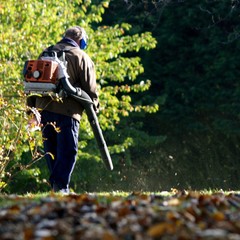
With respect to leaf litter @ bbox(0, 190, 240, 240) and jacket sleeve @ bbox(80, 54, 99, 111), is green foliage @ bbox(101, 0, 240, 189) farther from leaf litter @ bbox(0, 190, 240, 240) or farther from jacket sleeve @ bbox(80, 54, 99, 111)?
leaf litter @ bbox(0, 190, 240, 240)

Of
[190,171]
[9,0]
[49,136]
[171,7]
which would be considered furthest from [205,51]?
[49,136]

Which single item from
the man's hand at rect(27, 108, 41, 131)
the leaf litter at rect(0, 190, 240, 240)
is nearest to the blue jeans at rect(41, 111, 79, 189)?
the man's hand at rect(27, 108, 41, 131)

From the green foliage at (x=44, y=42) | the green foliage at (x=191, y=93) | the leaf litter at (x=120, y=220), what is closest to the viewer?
the leaf litter at (x=120, y=220)

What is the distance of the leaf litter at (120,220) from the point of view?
5.14m

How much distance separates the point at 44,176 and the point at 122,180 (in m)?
4.24

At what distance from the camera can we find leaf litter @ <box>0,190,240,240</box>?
5.14 meters

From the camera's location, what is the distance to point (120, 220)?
5527 mm

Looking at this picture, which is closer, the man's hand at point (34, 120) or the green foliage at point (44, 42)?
the man's hand at point (34, 120)

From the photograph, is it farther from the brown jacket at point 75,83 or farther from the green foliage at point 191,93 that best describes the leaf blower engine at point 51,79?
the green foliage at point 191,93

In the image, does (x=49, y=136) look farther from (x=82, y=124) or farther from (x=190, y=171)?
(x=190, y=171)

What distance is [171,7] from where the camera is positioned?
1114 inches

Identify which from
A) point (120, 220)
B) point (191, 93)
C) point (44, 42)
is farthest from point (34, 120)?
point (191, 93)

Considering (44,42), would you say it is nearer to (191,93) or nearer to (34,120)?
(34,120)

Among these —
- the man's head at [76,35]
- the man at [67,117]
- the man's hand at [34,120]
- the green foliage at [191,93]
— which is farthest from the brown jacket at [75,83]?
the green foliage at [191,93]
